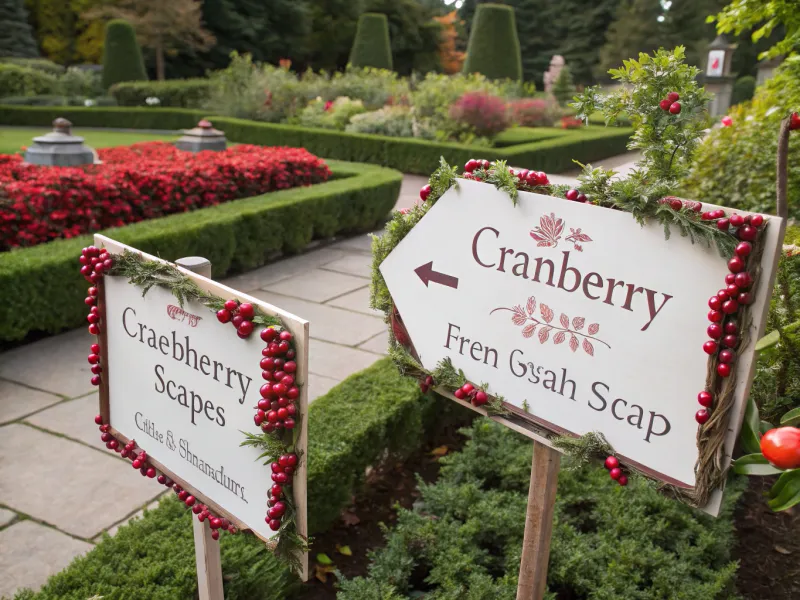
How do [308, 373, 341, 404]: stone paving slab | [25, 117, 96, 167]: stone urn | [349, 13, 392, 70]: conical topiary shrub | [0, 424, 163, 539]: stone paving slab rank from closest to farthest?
1. [0, 424, 163, 539]: stone paving slab
2. [308, 373, 341, 404]: stone paving slab
3. [25, 117, 96, 167]: stone urn
4. [349, 13, 392, 70]: conical topiary shrub

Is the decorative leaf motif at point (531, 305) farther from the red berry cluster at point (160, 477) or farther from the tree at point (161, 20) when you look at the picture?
the tree at point (161, 20)

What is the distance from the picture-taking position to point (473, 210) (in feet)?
5.32

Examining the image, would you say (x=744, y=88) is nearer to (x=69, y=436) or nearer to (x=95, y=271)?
(x=69, y=436)

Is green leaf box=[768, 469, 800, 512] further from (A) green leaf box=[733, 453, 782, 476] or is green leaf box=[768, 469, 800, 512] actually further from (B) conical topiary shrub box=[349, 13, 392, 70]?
(B) conical topiary shrub box=[349, 13, 392, 70]

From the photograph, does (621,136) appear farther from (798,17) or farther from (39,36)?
(39,36)

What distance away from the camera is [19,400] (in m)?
3.94

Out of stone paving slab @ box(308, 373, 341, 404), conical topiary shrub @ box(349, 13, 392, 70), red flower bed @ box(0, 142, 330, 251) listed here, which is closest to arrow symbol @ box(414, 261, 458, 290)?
stone paving slab @ box(308, 373, 341, 404)

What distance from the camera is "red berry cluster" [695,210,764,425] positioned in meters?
1.16

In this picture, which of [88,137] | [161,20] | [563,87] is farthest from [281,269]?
[161,20]

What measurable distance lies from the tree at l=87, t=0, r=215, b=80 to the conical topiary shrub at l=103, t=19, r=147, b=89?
294 cm

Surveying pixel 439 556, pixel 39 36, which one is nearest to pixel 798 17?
pixel 439 556

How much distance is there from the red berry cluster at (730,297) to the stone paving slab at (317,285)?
4.75m

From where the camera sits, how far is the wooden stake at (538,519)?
1686mm

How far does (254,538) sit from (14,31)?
32882mm
